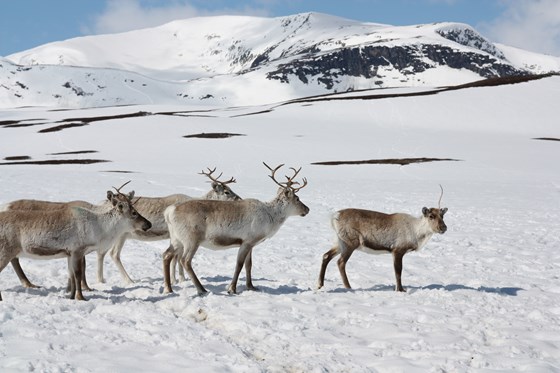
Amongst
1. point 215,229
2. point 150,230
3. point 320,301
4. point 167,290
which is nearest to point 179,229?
point 215,229

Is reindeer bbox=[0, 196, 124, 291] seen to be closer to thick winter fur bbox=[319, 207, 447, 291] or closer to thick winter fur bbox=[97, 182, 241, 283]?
thick winter fur bbox=[97, 182, 241, 283]

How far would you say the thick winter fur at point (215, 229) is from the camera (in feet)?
35.8

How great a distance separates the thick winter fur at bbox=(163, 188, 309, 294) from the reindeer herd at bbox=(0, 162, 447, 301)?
2 cm

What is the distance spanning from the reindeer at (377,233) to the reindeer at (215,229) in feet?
4.55

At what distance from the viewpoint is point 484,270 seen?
45.8ft

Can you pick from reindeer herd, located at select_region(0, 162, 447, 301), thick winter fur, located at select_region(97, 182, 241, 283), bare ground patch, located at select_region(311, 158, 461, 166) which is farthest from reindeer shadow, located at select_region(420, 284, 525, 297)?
bare ground patch, located at select_region(311, 158, 461, 166)

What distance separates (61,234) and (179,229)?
2.09 meters

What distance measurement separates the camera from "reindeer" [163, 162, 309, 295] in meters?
10.9

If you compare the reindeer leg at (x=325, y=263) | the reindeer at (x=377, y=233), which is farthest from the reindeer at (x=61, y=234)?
the reindeer at (x=377, y=233)

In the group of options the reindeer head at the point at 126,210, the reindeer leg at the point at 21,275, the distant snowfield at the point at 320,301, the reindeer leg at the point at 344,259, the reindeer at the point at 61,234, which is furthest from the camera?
the reindeer leg at the point at 344,259

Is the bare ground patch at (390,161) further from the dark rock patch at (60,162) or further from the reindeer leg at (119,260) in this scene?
the reindeer leg at (119,260)

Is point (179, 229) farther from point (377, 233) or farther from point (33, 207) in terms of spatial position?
point (377, 233)

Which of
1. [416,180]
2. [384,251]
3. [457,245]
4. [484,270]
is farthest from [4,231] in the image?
[416,180]

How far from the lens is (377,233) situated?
11.7 metres
